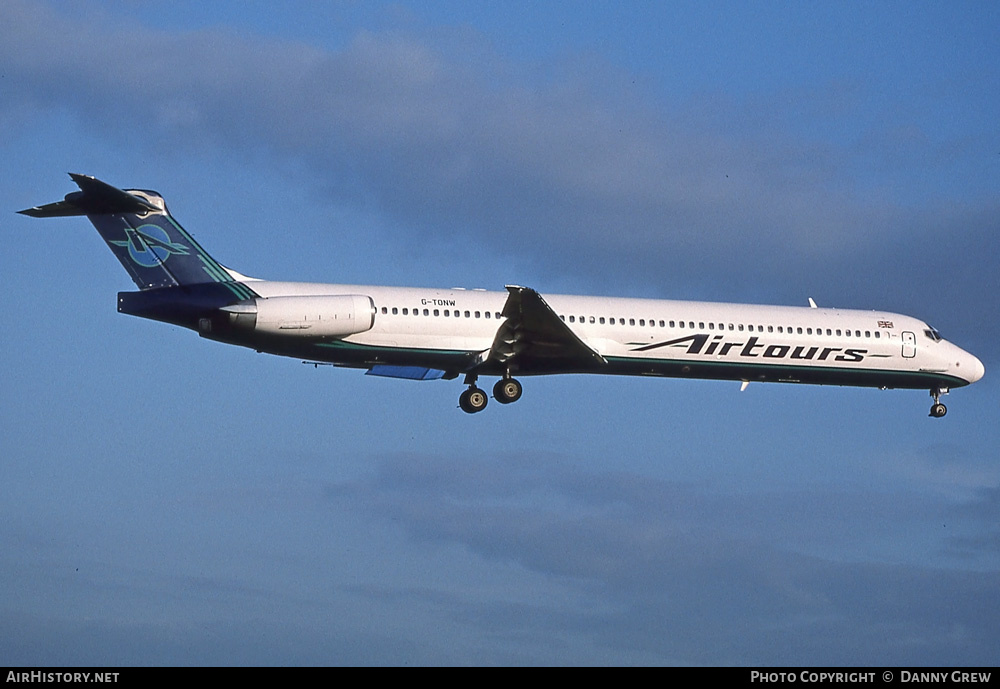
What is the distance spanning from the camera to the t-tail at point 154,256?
2905 cm

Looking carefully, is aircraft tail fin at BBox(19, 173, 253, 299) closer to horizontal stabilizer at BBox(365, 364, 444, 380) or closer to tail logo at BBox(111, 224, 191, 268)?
tail logo at BBox(111, 224, 191, 268)

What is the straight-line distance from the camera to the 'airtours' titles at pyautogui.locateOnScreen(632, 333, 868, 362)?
110ft

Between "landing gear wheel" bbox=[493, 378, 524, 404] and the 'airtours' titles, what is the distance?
9.91 ft

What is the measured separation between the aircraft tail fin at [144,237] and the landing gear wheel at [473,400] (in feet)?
19.9

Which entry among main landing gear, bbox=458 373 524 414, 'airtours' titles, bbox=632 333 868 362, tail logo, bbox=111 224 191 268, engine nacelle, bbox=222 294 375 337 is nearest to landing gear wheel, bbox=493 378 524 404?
main landing gear, bbox=458 373 524 414

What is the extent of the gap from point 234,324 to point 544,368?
782 centimetres

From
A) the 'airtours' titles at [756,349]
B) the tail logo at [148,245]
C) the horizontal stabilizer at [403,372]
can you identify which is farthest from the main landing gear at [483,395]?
the tail logo at [148,245]

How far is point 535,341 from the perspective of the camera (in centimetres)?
3200

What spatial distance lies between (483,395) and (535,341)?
210cm

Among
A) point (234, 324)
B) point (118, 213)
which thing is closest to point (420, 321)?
point (234, 324)

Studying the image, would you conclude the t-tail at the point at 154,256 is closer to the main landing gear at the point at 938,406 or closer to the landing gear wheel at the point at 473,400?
the landing gear wheel at the point at 473,400
